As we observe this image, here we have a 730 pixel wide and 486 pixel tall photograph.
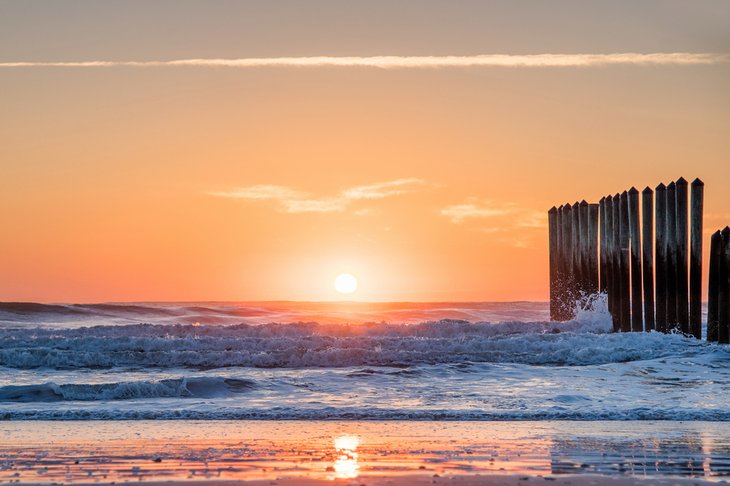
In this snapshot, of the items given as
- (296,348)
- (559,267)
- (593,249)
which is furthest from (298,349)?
(559,267)

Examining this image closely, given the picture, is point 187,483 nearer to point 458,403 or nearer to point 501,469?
point 501,469

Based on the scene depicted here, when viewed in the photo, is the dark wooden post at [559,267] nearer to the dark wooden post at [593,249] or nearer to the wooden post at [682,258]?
the dark wooden post at [593,249]

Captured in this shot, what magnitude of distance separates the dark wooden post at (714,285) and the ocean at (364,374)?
0.51 meters

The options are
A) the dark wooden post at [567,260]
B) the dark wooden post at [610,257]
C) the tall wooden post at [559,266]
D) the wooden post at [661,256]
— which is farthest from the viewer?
the tall wooden post at [559,266]

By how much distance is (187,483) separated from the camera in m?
6.48

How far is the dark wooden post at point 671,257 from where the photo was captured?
61.0 ft

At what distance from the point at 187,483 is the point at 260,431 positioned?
2.86 m

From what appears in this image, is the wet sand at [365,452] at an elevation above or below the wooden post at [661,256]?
below

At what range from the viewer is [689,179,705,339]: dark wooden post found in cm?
1803

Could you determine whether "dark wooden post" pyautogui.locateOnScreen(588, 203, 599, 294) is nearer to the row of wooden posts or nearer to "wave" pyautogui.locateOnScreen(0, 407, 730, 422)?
the row of wooden posts

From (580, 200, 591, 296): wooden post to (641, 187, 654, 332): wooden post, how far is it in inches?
141

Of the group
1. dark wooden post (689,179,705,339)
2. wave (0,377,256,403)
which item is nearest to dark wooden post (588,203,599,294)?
dark wooden post (689,179,705,339)

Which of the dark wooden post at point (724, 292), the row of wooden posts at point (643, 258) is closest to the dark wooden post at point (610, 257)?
the row of wooden posts at point (643, 258)

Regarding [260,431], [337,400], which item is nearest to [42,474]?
[260,431]
